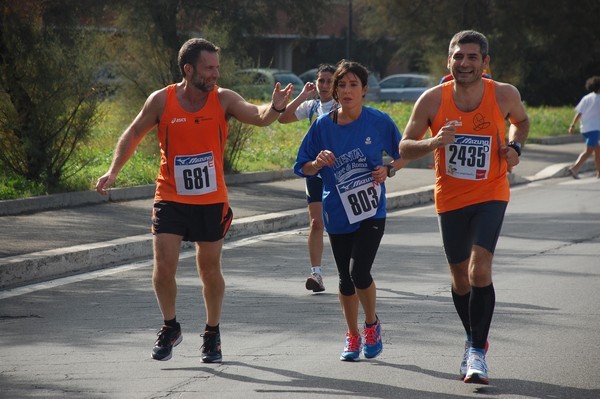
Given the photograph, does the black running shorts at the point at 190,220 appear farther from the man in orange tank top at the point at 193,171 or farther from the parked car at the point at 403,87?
the parked car at the point at 403,87

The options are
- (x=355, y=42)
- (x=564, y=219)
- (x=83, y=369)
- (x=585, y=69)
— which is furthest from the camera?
(x=355, y=42)

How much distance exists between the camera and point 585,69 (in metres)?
43.6

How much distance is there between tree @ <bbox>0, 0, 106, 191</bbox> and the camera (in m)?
14.8

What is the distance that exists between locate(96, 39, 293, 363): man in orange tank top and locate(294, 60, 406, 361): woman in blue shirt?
360mm

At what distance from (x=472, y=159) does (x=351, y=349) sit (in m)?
1.39

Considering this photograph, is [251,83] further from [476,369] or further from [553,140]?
→ [476,369]

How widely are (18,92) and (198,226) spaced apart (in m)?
8.65

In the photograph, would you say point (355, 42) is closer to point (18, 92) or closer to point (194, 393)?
point (18, 92)

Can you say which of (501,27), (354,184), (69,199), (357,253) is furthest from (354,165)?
(501,27)

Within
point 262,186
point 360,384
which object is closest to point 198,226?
point 360,384

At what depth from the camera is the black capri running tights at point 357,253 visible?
6895 millimetres

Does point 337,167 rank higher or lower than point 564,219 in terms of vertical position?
higher

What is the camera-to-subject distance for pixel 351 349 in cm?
695

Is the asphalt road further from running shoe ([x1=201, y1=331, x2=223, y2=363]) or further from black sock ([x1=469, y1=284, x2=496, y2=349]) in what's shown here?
black sock ([x1=469, y1=284, x2=496, y2=349])
